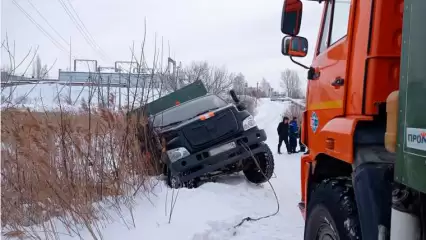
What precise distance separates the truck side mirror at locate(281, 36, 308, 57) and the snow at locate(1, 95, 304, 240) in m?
2.11

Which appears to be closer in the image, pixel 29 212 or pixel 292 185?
pixel 29 212

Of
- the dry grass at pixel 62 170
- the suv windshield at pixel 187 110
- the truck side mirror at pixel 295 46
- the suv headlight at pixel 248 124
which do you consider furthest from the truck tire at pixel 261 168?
the truck side mirror at pixel 295 46

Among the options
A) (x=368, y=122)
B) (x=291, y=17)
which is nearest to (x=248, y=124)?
(x=291, y=17)

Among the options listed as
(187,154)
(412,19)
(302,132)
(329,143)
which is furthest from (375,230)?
(187,154)

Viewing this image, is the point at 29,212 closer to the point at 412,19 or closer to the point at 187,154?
the point at 187,154

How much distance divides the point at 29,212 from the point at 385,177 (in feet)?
Result: 11.3

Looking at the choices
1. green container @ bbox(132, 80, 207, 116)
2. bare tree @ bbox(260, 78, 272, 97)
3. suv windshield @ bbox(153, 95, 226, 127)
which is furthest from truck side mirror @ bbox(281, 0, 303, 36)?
bare tree @ bbox(260, 78, 272, 97)

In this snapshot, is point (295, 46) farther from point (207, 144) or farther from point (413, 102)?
point (207, 144)

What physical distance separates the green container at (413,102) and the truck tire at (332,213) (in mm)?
605

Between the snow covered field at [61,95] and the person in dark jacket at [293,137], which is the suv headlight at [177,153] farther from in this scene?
the person in dark jacket at [293,137]

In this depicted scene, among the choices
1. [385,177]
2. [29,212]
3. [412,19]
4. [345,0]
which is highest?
[345,0]

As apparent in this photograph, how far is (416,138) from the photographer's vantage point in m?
1.53

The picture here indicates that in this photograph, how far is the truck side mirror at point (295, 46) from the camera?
349cm

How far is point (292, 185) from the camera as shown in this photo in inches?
301
